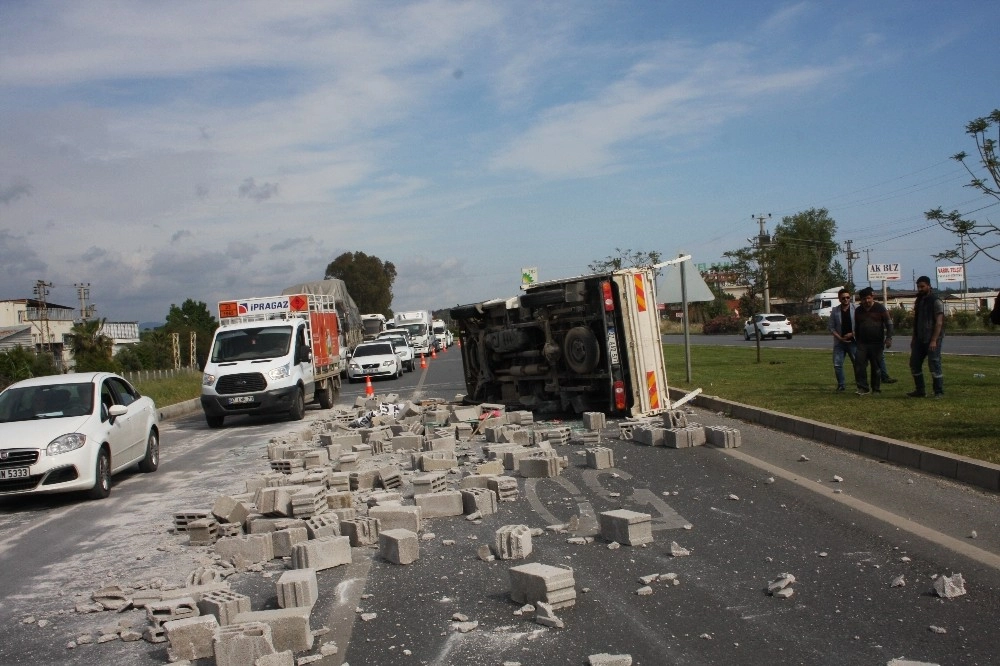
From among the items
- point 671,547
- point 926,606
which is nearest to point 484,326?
point 671,547

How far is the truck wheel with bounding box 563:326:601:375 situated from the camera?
15.8m

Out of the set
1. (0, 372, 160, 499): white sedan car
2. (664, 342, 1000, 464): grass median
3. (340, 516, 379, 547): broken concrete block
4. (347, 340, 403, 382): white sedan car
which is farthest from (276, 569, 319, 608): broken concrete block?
(347, 340, 403, 382): white sedan car

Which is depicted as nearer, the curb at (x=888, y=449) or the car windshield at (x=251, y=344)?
the curb at (x=888, y=449)

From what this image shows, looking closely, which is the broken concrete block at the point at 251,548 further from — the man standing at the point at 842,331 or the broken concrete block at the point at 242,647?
the man standing at the point at 842,331

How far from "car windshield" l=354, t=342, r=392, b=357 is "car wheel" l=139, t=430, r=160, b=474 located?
21209 millimetres

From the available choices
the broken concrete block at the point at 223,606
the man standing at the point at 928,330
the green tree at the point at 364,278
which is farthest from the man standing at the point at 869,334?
the green tree at the point at 364,278

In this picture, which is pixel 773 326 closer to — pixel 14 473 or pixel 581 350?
pixel 581 350

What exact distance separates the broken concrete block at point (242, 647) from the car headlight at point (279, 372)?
1538 cm

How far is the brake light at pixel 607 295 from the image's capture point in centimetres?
1548

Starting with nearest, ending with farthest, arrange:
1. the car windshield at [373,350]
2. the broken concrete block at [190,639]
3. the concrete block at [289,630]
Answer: the concrete block at [289,630], the broken concrete block at [190,639], the car windshield at [373,350]

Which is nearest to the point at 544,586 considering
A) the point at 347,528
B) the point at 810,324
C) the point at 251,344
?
the point at 347,528

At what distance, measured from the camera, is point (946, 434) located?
10.4m

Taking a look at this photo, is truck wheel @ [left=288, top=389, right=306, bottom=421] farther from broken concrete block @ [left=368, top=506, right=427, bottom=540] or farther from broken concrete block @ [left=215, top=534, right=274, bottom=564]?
broken concrete block @ [left=215, top=534, right=274, bottom=564]

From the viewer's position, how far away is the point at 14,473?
10.4m
